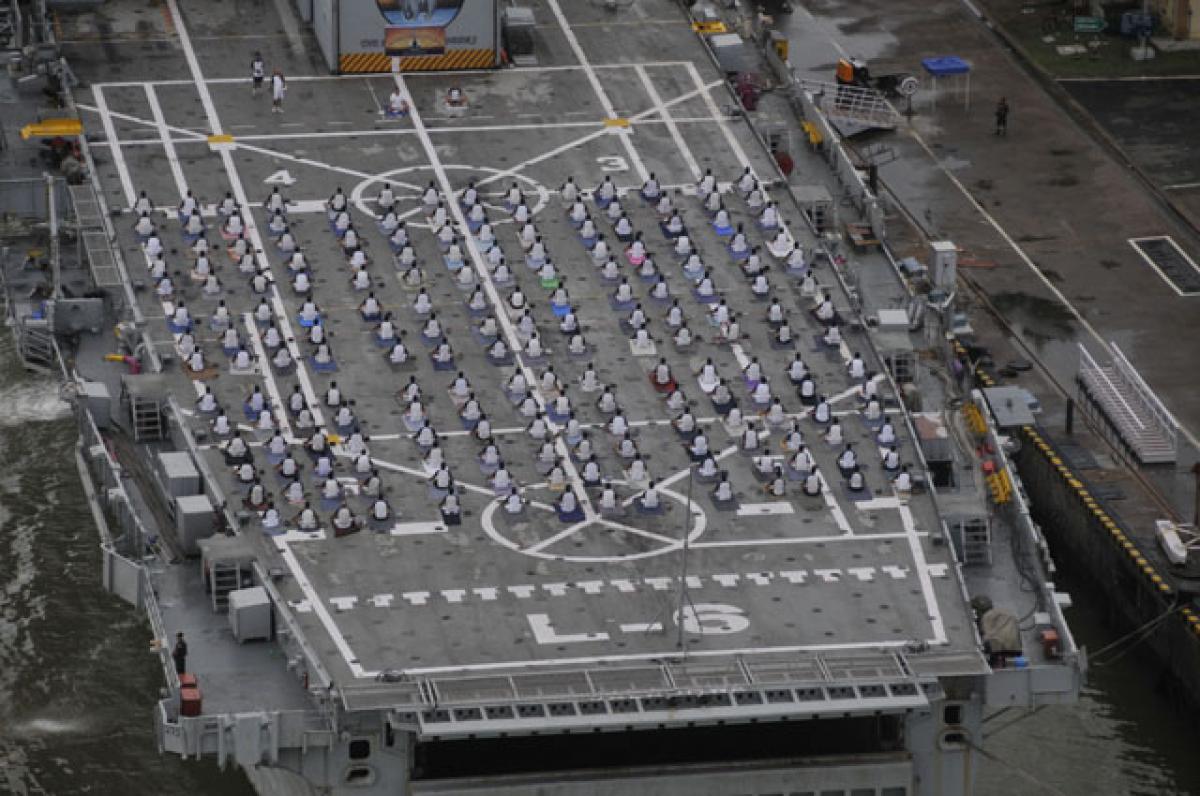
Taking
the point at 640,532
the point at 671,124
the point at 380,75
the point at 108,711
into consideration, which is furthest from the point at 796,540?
the point at 380,75

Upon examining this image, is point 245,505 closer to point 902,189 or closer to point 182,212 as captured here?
point 182,212

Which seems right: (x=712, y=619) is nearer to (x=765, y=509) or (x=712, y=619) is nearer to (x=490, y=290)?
(x=765, y=509)

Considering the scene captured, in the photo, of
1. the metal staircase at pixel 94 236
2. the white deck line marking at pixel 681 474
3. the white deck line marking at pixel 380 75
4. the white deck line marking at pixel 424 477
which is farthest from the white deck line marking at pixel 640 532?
the white deck line marking at pixel 380 75

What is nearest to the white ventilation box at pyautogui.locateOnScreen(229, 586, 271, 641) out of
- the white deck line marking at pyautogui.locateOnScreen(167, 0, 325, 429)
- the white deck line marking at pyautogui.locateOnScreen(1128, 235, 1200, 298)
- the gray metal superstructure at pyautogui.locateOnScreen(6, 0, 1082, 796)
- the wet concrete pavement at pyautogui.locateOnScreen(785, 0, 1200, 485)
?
the gray metal superstructure at pyautogui.locateOnScreen(6, 0, 1082, 796)

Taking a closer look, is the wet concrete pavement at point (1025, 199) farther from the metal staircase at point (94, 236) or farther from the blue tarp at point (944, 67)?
the metal staircase at point (94, 236)

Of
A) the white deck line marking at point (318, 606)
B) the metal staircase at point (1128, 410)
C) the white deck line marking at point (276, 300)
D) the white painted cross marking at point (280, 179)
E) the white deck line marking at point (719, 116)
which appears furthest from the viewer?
the white deck line marking at point (719, 116)
